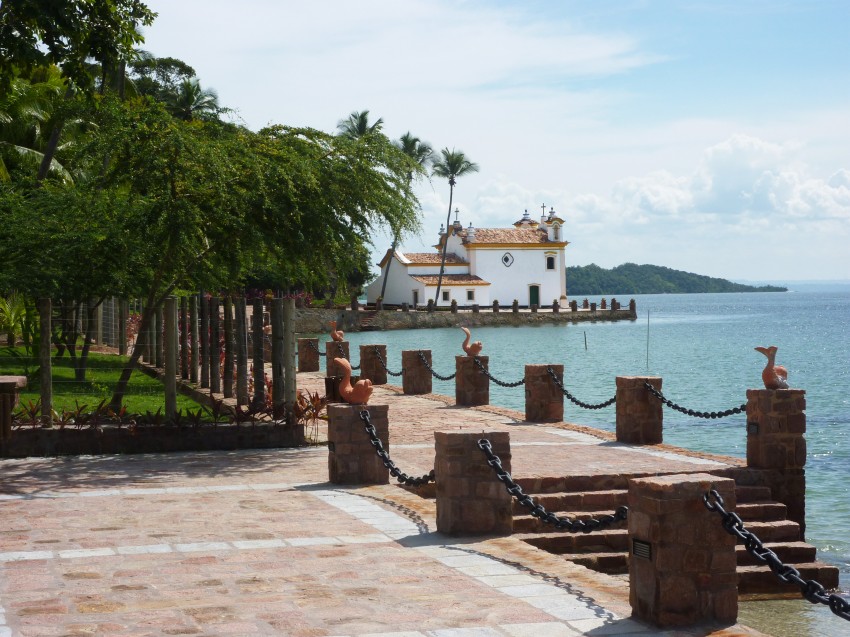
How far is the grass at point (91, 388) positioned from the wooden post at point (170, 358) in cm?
219

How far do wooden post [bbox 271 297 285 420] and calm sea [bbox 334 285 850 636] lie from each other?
7.34 metres

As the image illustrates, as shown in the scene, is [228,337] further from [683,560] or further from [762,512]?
[683,560]

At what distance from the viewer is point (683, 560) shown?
6695 millimetres

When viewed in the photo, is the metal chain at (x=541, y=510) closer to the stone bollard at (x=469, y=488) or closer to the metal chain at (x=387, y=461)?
the stone bollard at (x=469, y=488)

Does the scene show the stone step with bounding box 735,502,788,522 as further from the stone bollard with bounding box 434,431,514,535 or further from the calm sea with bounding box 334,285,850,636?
the stone bollard with bounding box 434,431,514,535

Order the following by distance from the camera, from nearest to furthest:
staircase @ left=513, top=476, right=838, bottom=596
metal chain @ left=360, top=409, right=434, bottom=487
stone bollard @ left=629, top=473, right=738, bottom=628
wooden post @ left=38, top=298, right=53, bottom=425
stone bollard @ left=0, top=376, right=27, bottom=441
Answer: stone bollard @ left=629, top=473, right=738, bottom=628, metal chain @ left=360, top=409, right=434, bottom=487, staircase @ left=513, top=476, right=838, bottom=596, stone bollard @ left=0, top=376, right=27, bottom=441, wooden post @ left=38, top=298, right=53, bottom=425

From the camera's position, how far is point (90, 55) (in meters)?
16.0

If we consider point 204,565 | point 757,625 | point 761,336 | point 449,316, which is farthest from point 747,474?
point 761,336

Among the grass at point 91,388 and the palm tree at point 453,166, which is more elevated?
the palm tree at point 453,166

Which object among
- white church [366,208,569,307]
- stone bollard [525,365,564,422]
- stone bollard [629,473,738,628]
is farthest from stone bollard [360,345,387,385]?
white church [366,208,569,307]

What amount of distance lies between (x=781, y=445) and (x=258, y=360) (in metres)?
7.73

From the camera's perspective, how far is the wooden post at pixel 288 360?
15859mm

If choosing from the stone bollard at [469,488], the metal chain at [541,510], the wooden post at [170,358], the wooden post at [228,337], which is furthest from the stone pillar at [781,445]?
the wooden post at [228,337]

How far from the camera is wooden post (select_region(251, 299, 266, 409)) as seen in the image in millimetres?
16625
